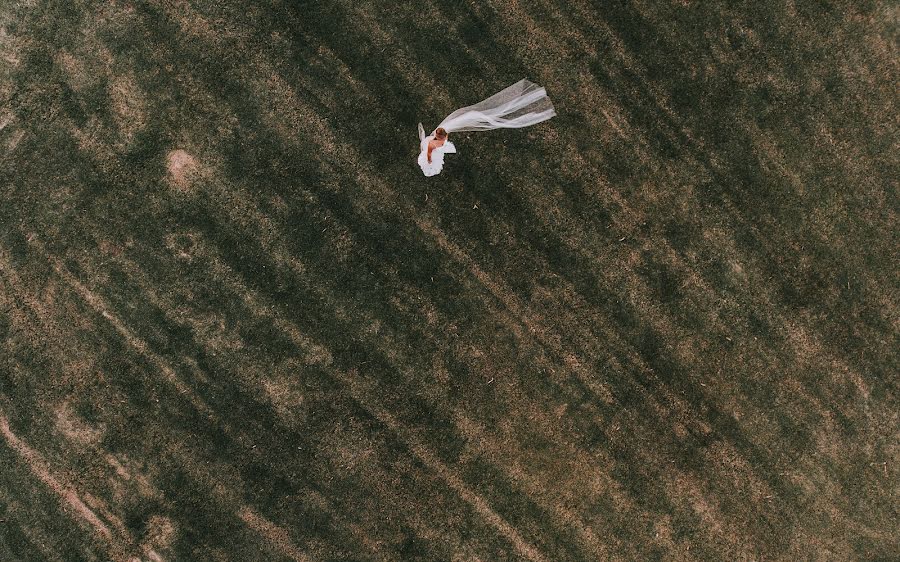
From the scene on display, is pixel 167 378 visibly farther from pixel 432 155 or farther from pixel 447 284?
pixel 432 155

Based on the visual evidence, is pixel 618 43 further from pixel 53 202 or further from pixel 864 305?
pixel 53 202

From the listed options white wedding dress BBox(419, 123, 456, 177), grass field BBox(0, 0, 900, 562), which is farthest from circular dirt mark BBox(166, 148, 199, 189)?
white wedding dress BBox(419, 123, 456, 177)

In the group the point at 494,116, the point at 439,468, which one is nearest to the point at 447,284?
the point at 494,116

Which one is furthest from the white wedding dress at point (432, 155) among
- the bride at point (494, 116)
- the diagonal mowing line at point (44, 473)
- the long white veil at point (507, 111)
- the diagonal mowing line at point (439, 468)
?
the diagonal mowing line at point (44, 473)

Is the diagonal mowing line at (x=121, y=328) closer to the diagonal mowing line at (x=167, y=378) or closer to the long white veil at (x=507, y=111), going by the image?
the diagonal mowing line at (x=167, y=378)

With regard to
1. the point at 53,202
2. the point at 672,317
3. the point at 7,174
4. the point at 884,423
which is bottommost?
the point at 884,423

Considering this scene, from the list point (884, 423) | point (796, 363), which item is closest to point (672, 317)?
point (796, 363)

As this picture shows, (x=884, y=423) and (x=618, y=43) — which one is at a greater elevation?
(x=618, y=43)
